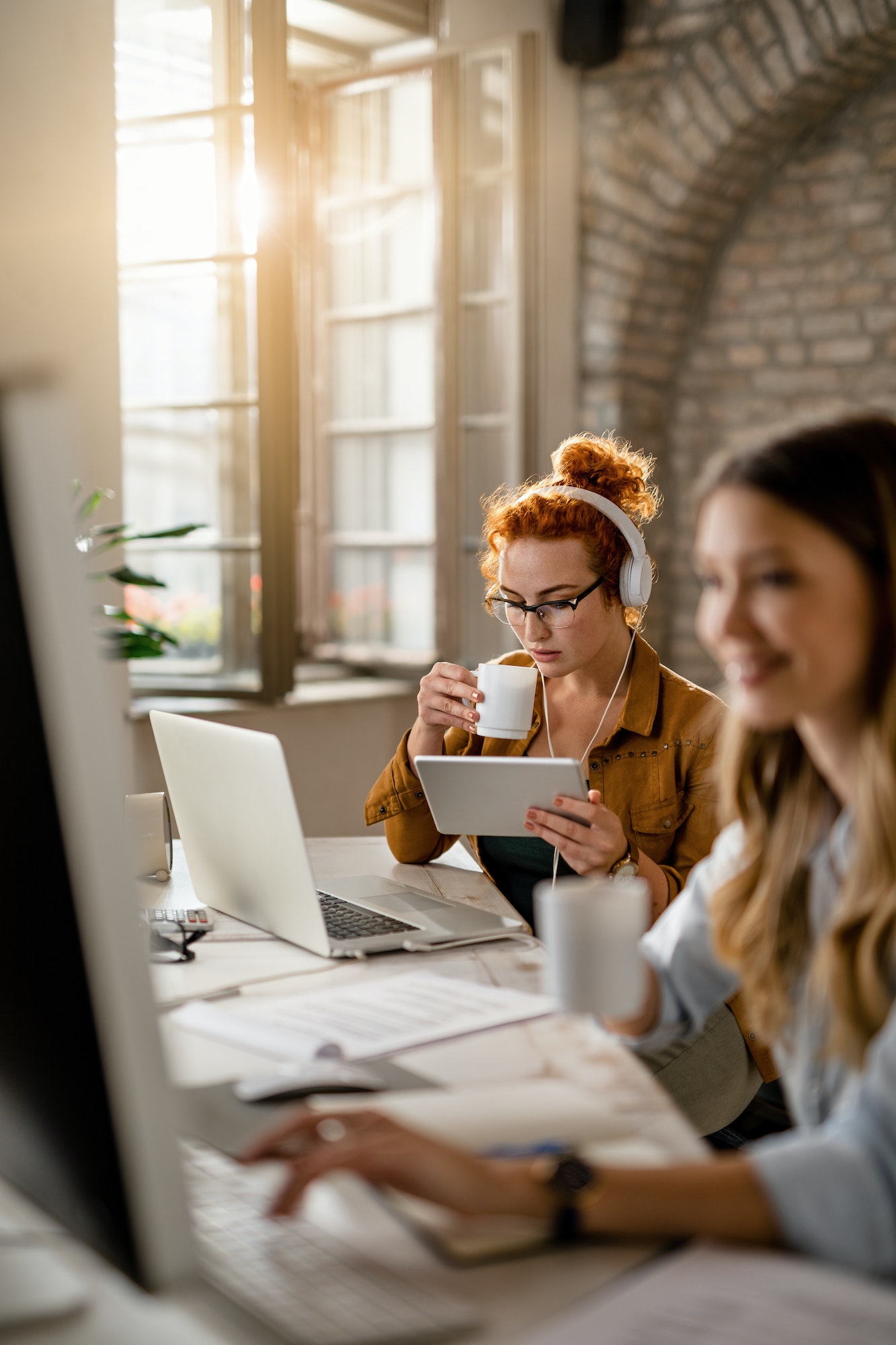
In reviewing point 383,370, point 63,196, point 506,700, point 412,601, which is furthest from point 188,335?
point 506,700

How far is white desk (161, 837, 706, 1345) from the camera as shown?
0.79m

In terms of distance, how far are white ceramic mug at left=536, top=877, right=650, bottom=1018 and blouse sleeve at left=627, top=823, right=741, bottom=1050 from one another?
5.2 inches

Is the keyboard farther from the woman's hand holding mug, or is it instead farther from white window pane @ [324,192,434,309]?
white window pane @ [324,192,434,309]

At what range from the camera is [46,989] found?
68 cm

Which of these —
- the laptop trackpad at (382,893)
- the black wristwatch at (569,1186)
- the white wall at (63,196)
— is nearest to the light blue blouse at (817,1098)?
the black wristwatch at (569,1186)

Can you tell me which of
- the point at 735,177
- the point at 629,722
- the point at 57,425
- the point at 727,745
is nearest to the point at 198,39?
the point at 735,177

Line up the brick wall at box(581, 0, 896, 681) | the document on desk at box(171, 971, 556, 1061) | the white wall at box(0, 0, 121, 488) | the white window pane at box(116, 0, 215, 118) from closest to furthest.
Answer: the document on desk at box(171, 971, 556, 1061), the white wall at box(0, 0, 121, 488), the white window pane at box(116, 0, 215, 118), the brick wall at box(581, 0, 896, 681)

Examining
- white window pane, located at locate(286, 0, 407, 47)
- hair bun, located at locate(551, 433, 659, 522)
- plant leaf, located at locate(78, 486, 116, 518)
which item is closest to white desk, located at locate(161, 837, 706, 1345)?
hair bun, located at locate(551, 433, 659, 522)

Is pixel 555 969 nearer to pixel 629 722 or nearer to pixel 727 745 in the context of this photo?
pixel 727 745

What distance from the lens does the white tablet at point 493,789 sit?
5.25 feet

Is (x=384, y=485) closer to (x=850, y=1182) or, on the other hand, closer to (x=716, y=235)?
(x=716, y=235)

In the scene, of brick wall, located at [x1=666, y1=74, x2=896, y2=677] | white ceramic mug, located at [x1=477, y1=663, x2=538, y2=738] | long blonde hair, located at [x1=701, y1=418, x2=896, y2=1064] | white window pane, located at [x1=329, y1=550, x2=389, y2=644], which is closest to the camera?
long blonde hair, located at [x1=701, y1=418, x2=896, y2=1064]

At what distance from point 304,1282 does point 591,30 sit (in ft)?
13.4

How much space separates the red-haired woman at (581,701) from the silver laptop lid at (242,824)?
0.45 m
